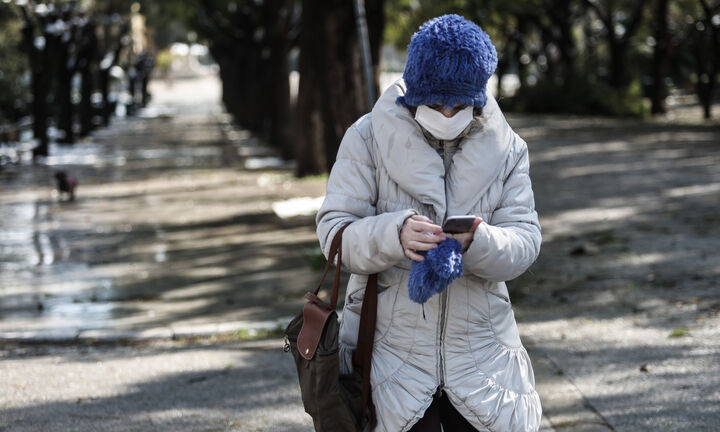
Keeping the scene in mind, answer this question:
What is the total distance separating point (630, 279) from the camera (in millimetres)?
8352

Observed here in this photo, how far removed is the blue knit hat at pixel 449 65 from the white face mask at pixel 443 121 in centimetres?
3

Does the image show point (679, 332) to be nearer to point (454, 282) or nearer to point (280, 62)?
point (454, 282)

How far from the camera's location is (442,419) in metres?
3.15

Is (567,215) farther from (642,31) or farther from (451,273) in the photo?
(642,31)

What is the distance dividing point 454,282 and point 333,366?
17.7 inches

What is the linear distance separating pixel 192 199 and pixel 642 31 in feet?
110

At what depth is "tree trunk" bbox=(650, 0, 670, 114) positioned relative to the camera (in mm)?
29516

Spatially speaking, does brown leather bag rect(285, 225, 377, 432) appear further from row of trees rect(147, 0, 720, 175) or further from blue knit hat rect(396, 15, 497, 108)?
row of trees rect(147, 0, 720, 175)

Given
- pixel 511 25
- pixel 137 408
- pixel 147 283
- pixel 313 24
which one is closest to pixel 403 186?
pixel 137 408

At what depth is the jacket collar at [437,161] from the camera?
2963 millimetres

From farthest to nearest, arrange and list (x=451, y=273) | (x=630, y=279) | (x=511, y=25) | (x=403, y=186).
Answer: (x=511, y=25), (x=630, y=279), (x=403, y=186), (x=451, y=273)

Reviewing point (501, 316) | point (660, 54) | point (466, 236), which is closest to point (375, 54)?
point (501, 316)

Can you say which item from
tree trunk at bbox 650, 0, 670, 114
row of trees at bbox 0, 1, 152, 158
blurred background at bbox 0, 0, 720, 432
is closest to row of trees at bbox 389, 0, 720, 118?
tree trunk at bbox 650, 0, 670, 114

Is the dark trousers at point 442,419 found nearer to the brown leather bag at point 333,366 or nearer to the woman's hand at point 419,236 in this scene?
the brown leather bag at point 333,366
